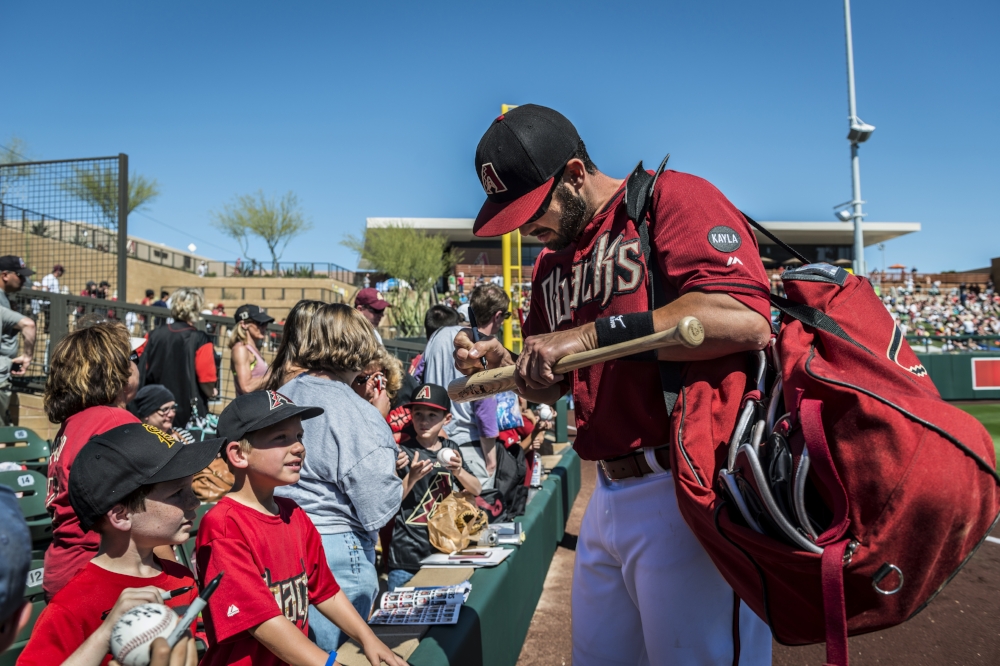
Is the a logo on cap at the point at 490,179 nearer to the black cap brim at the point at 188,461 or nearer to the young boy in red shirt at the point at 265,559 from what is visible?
the young boy in red shirt at the point at 265,559

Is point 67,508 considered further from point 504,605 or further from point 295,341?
point 504,605

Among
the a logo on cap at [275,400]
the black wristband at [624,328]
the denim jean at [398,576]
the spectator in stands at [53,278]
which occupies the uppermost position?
the spectator in stands at [53,278]

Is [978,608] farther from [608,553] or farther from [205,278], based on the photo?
[205,278]

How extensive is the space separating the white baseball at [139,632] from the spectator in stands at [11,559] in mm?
254

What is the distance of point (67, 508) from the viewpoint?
2.88 metres

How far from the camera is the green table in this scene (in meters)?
2.52

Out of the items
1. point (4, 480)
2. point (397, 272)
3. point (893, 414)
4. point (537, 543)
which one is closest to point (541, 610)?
point (537, 543)

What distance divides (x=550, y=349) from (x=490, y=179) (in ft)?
1.96

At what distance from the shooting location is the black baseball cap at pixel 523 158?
2.01 metres

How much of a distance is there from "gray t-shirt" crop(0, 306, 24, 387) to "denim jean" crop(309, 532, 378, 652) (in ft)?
14.5

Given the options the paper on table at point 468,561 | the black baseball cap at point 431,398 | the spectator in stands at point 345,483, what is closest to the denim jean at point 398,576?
the paper on table at point 468,561

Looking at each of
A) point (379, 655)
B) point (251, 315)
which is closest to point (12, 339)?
point (251, 315)

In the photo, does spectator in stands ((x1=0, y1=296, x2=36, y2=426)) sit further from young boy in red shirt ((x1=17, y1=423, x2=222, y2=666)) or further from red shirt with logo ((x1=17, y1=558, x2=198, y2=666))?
red shirt with logo ((x1=17, y1=558, x2=198, y2=666))

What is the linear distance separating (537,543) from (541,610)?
0.48m
